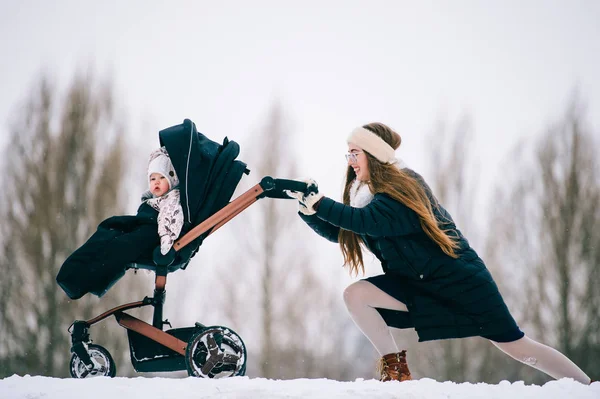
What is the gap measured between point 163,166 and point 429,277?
180 centimetres

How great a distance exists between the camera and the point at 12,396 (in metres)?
3.06

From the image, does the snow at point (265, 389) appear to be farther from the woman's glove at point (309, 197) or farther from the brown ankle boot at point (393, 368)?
the woman's glove at point (309, 197)

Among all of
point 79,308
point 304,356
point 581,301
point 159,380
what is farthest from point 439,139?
point 159,380

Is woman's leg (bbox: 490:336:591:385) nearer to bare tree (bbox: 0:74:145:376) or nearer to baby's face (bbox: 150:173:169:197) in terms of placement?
baby's face (bbox: 150:173:169:197)

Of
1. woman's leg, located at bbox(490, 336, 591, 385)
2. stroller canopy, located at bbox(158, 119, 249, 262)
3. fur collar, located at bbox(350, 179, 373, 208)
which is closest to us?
woman's leg, located at bbox(490, 336, 591, 385)

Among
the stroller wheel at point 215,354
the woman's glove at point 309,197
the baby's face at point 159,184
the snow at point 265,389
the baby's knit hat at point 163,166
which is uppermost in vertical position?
the baby's knit hat at point 163,166

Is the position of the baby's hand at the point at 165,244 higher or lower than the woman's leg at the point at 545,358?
higher

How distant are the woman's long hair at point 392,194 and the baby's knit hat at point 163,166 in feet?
3.82

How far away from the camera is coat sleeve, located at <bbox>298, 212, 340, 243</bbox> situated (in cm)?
420

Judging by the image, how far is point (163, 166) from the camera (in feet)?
13.1

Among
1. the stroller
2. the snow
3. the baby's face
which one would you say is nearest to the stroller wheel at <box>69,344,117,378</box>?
the stroller

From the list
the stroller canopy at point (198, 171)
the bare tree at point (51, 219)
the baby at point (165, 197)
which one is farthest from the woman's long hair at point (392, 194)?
the bare tree at point (51, 219)

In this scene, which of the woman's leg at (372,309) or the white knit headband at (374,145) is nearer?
the woman's leg at (372,309)

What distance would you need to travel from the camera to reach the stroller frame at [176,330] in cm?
374
